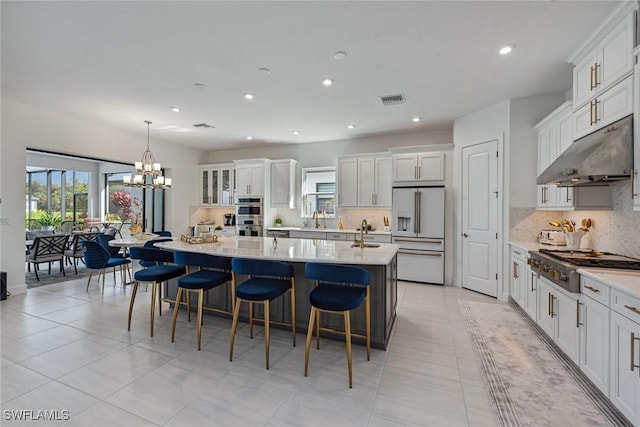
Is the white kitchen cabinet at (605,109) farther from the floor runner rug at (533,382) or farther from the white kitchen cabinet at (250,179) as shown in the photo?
the white kitchen cabinet at (250,179)

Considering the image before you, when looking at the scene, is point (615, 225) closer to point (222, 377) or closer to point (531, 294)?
point (531, 294)

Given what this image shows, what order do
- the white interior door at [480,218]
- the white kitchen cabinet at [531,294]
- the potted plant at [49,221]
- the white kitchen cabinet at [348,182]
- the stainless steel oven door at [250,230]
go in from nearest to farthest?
1. the white kitchen cabinet at [531,294]
2. the white interior door at [480,218]
3. the white kitchen cabinet at [348,182]
4. the stainless steel oven door at [250,230]
5. the potted plant at [49,221]

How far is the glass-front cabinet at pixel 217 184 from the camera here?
23.7 feet

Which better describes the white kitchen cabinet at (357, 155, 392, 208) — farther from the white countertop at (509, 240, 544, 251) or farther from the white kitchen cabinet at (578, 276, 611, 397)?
the white kitchen cabinet at (578, 276, 611, 397)

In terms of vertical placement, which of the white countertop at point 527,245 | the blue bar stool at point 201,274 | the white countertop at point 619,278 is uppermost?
the white countertop at point 527,245

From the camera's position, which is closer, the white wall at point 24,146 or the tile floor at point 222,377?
the tile floor at point 222,377

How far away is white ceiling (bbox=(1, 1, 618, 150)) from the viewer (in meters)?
2.30

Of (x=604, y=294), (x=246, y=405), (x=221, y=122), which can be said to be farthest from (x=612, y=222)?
(x=221, y=122)

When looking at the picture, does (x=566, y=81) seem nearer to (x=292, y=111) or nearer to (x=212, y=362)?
(x=292, y=111)

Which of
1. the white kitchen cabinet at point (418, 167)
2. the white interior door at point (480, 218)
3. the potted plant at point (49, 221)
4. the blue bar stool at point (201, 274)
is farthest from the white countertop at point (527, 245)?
the potted plant at point (49, 221)

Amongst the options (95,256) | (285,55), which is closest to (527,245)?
(285,55)

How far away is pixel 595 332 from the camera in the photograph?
2.03m

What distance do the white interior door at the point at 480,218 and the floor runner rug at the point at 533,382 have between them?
3.96 ft

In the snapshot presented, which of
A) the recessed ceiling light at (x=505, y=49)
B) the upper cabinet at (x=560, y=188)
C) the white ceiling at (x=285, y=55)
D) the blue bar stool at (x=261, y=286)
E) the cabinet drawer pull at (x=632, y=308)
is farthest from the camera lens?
the upper cabinet at (x=560, y=188)
